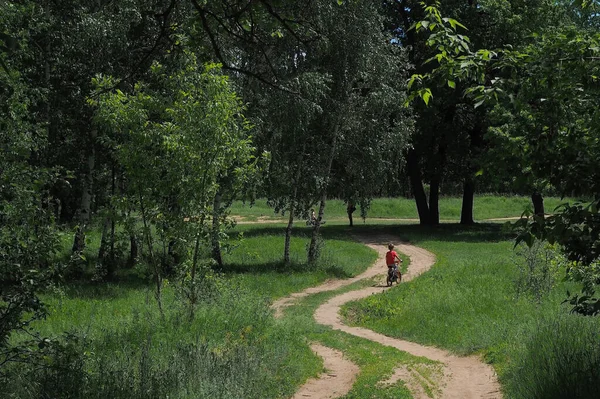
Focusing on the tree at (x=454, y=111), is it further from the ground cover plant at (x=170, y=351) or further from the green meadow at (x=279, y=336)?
the ground cover plant at (x=170, y=351)

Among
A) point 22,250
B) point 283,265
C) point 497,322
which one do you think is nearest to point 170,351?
point 22,250

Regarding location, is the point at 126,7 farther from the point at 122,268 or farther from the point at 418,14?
the point at 418,14

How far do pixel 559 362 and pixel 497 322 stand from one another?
4.79m

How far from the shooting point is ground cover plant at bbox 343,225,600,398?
8.27 m

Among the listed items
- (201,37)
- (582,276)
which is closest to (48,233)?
(201,37)

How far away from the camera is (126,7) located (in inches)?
667

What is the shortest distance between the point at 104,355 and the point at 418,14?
2967 cm

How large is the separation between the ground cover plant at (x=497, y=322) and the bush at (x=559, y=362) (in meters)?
0.01

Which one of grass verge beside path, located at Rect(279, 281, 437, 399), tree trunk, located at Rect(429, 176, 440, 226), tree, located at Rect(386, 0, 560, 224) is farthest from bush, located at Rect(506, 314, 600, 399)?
tree trunk, located at Rect(429, 176, 440, 226)

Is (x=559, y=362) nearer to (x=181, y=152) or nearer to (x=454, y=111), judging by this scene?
(x=181, y=152)

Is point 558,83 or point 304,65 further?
point 304,65

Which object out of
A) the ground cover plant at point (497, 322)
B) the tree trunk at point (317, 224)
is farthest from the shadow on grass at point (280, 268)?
the ground cover plant at point (497, 322)

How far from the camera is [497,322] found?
42.4 feet

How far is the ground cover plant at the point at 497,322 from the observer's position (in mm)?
8273
